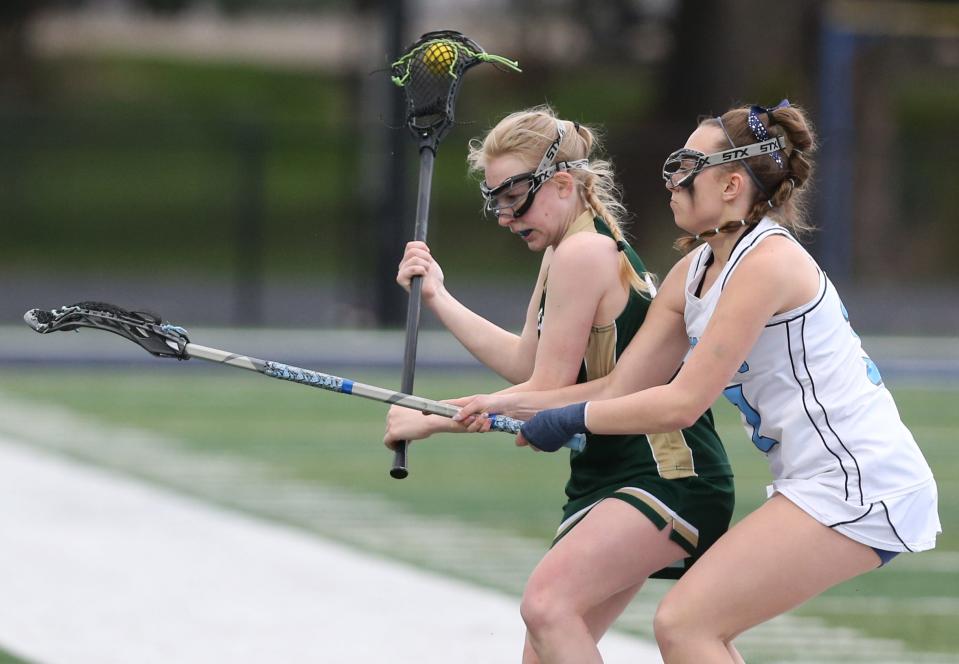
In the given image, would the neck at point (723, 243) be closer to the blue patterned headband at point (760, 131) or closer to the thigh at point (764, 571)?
the blue patterned headband at point (760, 131)

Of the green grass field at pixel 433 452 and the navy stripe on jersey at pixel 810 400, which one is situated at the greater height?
the navy stripe on jersey at pixel 810 400

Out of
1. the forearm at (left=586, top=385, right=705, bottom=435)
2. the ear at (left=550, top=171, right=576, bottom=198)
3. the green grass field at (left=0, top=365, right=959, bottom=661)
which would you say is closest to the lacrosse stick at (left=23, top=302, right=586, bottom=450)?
the forearm at (left=586, top=385, right=705, bottom=435)

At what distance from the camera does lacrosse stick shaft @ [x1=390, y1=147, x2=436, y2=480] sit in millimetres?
5059

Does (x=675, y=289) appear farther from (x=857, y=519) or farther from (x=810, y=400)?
(x=857, y=519)

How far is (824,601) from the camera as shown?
767cm

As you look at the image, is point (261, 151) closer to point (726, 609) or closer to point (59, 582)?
point (59, 582)

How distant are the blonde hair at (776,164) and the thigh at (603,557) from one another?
0.78 m

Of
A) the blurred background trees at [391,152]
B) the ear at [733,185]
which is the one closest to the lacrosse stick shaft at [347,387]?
the ear at [733,185]

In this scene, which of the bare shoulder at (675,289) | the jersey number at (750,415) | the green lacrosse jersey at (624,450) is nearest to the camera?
the jersey number at (750,415)

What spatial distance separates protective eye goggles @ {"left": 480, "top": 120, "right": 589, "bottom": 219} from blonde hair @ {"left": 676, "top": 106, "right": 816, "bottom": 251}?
0.49 metres

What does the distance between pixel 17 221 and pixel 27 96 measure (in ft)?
42.9

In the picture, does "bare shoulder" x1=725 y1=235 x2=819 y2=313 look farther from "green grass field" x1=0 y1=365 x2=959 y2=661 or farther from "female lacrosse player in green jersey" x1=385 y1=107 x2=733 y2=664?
"green grass field" x1=0 y1=365 x2=959 y2=661

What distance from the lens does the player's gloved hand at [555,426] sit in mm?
4566

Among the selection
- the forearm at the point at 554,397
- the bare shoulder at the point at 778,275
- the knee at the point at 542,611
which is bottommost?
→ the knee at the point at 542,611
